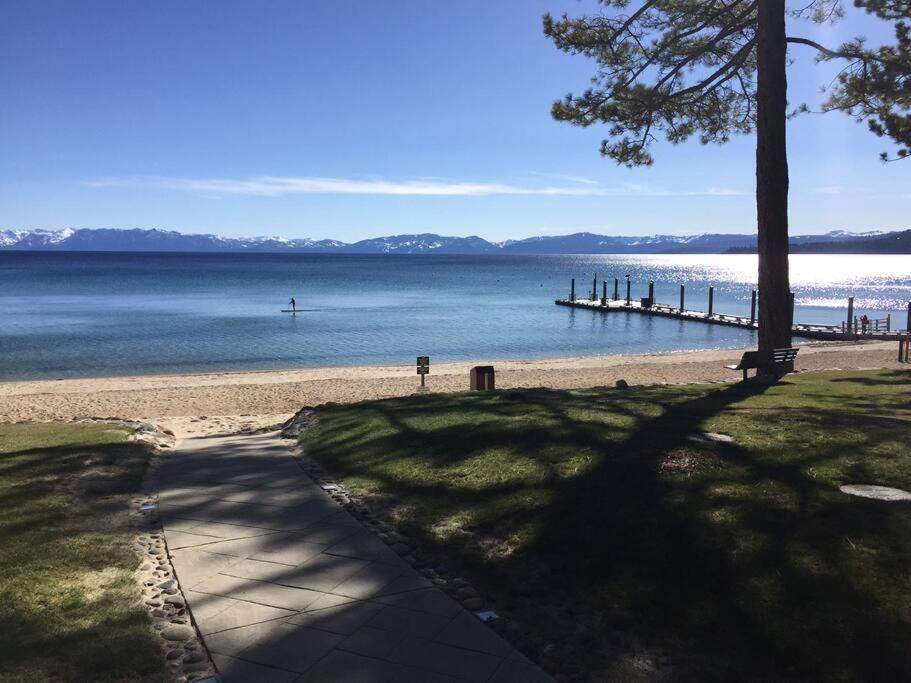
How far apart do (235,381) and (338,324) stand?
23517 mm

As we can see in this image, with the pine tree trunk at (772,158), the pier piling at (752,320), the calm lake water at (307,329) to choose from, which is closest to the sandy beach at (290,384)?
the pier piling at (752,320)

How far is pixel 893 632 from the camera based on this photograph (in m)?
3.88

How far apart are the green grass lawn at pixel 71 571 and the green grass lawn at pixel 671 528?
2.17 metres

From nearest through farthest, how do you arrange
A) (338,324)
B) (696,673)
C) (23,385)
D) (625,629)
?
(696,673) < (625,629) < (23,385) < (338,324)

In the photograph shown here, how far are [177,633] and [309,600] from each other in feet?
2.72

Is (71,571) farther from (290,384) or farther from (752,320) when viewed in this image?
(752,320)

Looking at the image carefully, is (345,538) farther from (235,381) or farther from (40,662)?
(235,381)

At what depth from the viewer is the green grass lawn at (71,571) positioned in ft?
12.8

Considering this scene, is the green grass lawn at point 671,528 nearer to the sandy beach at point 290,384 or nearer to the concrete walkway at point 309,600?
the concrete walkway at point 309,600

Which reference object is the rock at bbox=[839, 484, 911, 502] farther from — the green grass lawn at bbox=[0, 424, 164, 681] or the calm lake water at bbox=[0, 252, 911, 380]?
the calm lake water at bbox=[0, 252, 911, 380]

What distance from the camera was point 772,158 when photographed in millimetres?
13594

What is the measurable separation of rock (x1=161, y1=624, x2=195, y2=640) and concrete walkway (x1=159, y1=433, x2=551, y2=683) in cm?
9

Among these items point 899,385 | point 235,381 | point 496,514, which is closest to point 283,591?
point 496,514

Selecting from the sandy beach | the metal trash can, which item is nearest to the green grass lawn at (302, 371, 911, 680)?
the metal trash can
